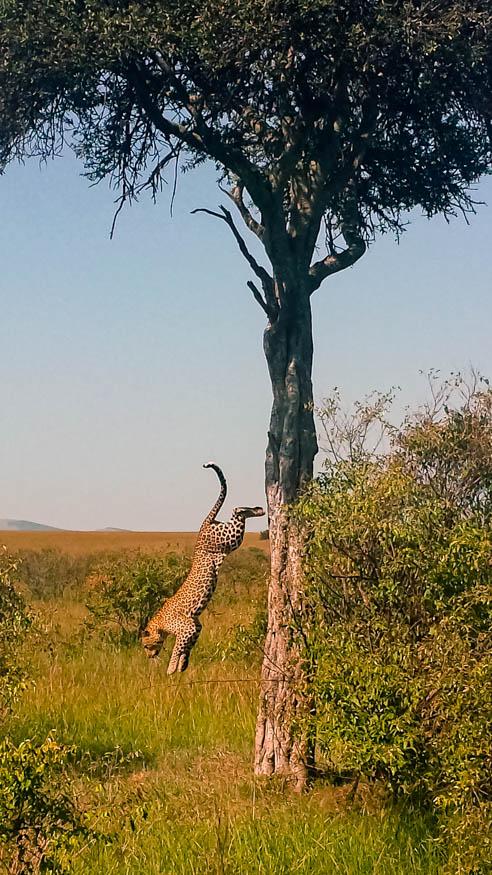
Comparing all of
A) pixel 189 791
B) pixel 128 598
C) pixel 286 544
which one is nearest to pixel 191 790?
pixel 189 791

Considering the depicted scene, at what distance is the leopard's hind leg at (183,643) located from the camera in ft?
45.6

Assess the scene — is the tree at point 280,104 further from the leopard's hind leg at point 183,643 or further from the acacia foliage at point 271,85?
the leopard's hind leg at point 183,643

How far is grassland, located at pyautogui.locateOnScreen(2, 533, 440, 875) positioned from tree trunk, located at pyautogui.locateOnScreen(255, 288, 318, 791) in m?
0.39

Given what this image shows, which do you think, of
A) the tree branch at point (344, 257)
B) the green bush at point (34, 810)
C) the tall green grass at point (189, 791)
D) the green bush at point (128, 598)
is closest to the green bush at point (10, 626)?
the tall green grass at point (189, 791)

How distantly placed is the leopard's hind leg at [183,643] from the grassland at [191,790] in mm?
241

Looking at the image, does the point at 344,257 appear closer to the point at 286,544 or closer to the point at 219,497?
the point at 286,544

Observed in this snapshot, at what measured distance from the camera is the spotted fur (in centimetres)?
1393

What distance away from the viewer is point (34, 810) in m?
5.46

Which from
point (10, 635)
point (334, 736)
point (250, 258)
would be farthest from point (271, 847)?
point (250, 258)

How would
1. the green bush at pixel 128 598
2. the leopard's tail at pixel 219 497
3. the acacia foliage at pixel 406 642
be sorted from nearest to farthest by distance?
1. the acacia foliage at pixel 406 642
2. the leopard's tail at pixel 219 497
3. the green bush at pixel 128 598

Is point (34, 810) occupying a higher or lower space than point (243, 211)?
lower

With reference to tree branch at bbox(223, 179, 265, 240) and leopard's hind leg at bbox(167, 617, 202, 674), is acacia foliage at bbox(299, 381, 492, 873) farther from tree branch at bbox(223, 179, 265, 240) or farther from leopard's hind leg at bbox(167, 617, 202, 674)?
leopard's hind leg at bbox(167, 617, 202, 674)

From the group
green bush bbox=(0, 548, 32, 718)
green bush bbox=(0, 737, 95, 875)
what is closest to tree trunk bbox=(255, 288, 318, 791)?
green bush bbox=(0, 548, 32, 718)

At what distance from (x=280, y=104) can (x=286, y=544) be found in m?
4.55
